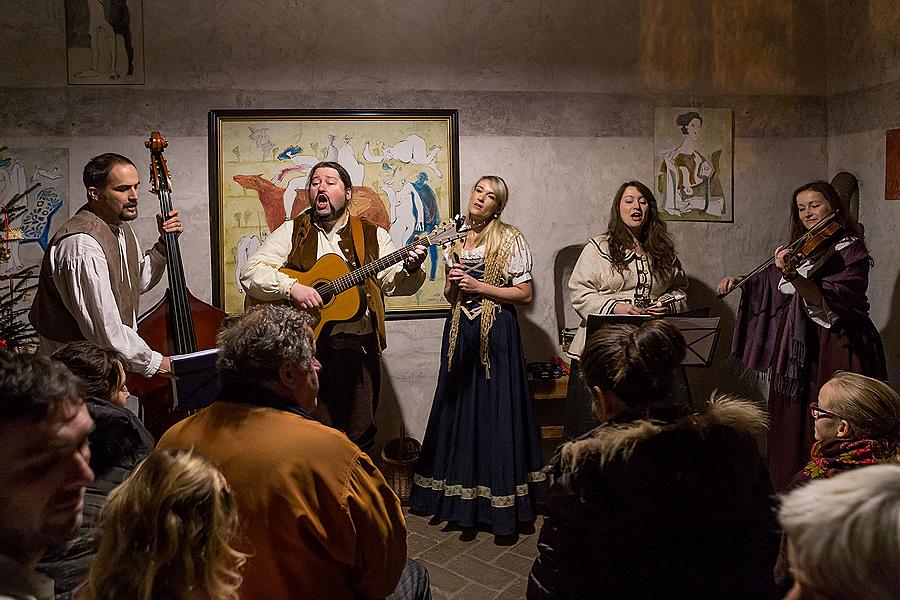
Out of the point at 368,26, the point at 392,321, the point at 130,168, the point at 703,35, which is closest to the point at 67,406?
the point at 130,168

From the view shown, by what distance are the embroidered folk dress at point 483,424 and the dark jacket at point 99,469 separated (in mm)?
2152

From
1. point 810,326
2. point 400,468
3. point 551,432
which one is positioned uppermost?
point 810,326

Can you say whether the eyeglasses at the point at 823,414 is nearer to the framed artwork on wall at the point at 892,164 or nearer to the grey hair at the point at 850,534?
the grey hair at the point at 850,534

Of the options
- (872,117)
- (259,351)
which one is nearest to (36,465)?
(259,351)

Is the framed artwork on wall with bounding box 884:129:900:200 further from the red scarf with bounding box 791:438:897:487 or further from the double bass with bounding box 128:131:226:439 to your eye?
the double bass with bounding box 128:131:226:439

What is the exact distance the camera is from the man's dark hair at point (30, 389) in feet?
3.66

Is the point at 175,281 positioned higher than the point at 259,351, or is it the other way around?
the point at 175,281

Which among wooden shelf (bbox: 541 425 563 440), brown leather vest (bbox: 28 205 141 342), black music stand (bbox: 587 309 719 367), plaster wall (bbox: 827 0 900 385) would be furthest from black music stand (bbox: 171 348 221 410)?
plaster wall (bbox: 827 0 900 385)

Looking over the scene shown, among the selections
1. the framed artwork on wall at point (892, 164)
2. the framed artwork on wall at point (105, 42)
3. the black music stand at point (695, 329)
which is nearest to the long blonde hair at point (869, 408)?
the black music stand at point (695, 329)

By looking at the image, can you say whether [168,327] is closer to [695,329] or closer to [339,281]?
[339,281]

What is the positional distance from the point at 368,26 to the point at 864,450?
3.80 meters

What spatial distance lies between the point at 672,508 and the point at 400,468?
299 centimetres

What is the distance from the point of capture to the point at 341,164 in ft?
15.7

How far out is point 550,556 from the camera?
1865 mm
